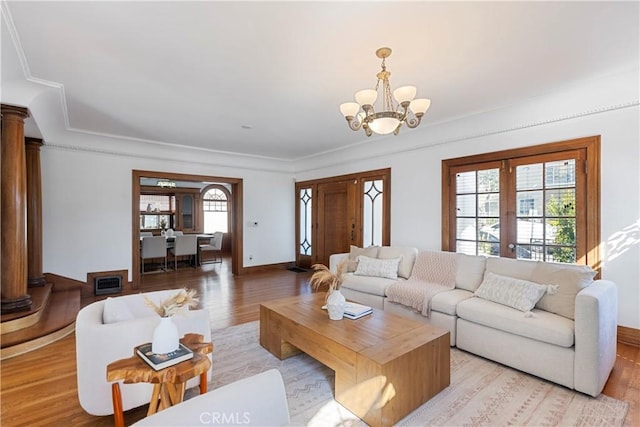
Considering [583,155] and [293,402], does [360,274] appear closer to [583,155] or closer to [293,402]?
[293,402]

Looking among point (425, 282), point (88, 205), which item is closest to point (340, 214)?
point (425, 282)

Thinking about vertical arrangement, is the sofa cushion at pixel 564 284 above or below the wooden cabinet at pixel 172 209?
below

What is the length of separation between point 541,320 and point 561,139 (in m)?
2.26

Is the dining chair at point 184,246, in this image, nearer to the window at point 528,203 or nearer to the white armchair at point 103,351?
the white armchair at point 103,351

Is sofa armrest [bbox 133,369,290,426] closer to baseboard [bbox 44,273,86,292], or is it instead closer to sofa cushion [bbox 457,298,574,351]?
sofa cushion [bbox 457,298,574,351]

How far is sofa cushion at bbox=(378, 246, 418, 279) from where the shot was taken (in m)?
4.34

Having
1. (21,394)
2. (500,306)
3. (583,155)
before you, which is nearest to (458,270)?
(500,306)

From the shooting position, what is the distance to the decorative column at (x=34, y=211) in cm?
452

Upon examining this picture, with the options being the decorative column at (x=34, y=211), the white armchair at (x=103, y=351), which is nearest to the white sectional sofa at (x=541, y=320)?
the white armchair at (x=103, y=351)

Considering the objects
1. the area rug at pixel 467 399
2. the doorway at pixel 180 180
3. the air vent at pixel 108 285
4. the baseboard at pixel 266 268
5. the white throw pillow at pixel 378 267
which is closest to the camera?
the area rug at pixel 467 399

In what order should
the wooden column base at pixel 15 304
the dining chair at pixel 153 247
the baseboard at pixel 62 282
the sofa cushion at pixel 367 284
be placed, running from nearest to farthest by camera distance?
the wooden column base at pixel 15 304 < the sofa cushion at pixel 367 284 < the baseboard at pixel 62 282 < the dining chair at pixel 153 247

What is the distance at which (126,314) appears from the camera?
2.16 m

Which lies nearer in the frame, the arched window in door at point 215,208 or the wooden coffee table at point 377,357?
the wooden coffee table at point 377,357

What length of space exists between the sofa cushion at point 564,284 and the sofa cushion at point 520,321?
0.07 meters
